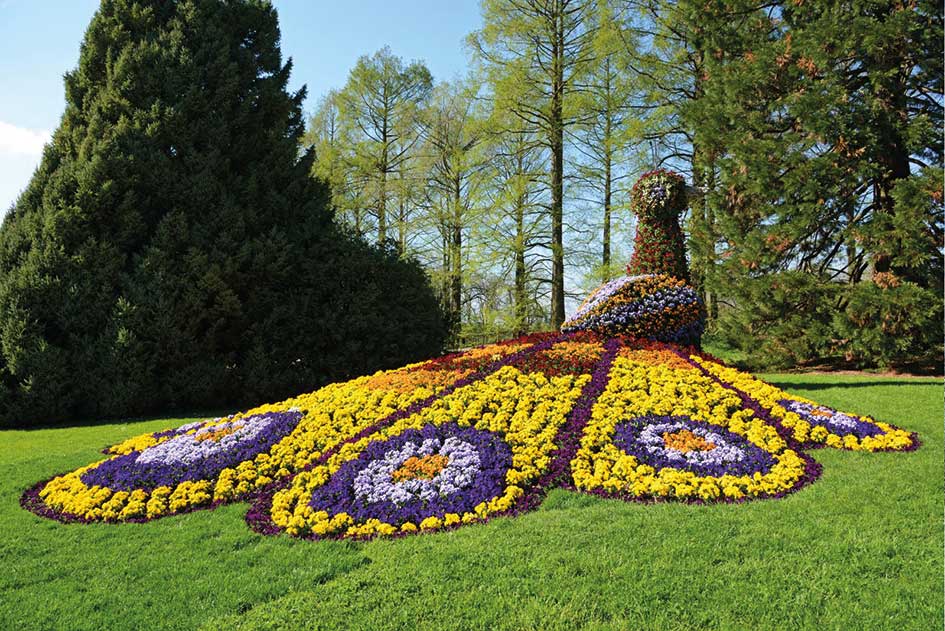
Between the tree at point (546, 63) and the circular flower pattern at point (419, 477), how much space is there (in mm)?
11814

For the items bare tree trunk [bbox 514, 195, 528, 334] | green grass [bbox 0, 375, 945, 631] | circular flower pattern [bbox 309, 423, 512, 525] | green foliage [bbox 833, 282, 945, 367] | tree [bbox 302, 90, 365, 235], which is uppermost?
tree [bbox 302, 90, 365, 235]

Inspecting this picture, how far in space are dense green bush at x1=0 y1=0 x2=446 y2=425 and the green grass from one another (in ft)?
17.5

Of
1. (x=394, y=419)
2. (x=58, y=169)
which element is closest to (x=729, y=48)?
(x=394, y=419)

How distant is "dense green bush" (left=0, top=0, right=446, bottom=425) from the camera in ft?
30.3

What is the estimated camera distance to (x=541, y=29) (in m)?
17.0

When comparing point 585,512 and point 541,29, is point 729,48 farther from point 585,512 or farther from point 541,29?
point 585,512

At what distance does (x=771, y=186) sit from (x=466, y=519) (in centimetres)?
1265

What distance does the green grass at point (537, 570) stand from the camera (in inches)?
113

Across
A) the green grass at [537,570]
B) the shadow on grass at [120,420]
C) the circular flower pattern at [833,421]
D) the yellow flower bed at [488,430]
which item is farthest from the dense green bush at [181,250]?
the circular flower pattern at [833,421]

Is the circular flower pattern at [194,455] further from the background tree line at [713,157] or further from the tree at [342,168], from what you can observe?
the tree at [342,168]

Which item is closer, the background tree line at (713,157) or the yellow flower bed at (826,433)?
the yellow flower bed at (826,433)

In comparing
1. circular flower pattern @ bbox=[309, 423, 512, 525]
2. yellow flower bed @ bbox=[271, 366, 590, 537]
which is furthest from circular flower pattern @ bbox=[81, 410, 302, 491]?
circular flower pattern @ bbox=[309, 423, 512, 525]

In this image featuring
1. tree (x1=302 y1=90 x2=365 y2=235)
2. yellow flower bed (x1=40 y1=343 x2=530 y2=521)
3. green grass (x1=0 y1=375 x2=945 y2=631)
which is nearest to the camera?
green grass (x1=0 y1=375 x2=945 y2=631)

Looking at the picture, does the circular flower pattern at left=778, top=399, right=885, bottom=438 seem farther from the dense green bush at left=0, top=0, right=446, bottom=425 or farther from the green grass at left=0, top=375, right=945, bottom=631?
the dense green bush at left=0, top=0, right=446, bottom=425
